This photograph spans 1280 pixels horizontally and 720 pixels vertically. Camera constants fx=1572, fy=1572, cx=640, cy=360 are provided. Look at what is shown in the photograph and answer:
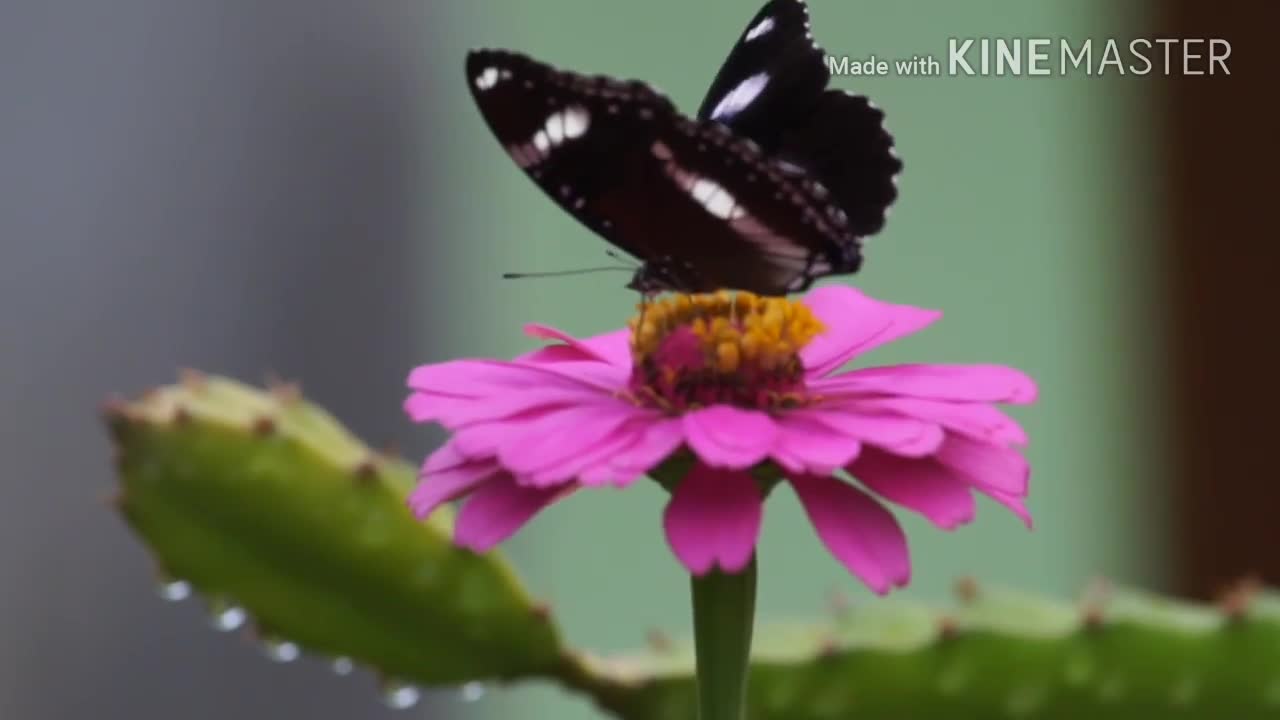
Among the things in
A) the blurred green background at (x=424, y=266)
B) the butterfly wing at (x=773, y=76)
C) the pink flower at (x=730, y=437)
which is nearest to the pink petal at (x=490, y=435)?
the pink flower at (x=730, y=437)

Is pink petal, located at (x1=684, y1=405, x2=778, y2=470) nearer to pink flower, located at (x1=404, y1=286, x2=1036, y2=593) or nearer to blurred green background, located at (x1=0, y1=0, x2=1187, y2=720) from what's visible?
pink flower, located at (x1=404, y1=286, x2=1036, y2=593)

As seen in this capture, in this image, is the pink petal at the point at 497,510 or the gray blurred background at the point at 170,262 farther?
the gray blurred background at the point at 170,262

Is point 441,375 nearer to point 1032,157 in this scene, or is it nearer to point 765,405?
point 765,405

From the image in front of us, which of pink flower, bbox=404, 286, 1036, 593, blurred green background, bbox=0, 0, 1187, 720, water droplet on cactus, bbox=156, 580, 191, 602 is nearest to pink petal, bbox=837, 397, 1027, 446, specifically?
pink flower, bbox=404, 286, 1036, 593

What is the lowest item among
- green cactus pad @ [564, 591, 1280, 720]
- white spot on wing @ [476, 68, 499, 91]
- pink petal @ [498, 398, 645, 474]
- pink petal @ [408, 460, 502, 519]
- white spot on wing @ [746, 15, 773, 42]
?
green cactus pad @ [564, 591, 1280, 720]

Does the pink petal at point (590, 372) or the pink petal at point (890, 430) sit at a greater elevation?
the pink petal at point (590, 372)

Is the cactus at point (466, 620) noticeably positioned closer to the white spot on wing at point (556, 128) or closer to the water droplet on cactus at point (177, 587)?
the water droplet on cactus at point (177, 587)
